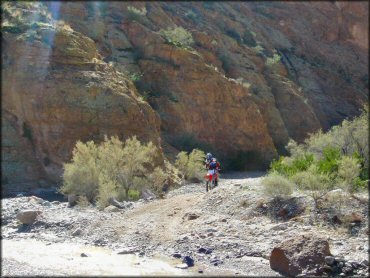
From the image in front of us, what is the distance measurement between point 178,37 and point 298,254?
26.2 meters

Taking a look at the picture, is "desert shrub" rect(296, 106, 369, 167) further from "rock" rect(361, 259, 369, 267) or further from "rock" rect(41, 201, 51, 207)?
"rock" rect(41, 201, 51, 207)

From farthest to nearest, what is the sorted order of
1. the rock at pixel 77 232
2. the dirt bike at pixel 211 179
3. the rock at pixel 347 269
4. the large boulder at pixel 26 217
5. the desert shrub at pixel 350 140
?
the desert shrub at pixel 350 140 < the dirt bike at pixel 211 179 < the large boulder at pixel 26 217 < the rock at pixel 77 232 < the rock at pixel 347 269

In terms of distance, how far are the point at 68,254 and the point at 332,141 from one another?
12.8 meters

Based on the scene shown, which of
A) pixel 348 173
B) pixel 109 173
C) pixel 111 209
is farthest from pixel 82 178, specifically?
pixel 348 173

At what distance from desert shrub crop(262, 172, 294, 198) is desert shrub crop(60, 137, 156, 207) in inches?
210

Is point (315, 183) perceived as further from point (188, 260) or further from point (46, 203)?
point (46, 203)

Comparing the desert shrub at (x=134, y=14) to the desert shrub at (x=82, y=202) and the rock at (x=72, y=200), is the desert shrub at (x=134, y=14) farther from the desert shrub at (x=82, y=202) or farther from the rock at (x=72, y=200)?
the desert shrub at (x=82, y=202)

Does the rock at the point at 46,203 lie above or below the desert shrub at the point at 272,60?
below

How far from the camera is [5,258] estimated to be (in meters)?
10.3

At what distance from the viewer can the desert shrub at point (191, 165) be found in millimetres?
23891

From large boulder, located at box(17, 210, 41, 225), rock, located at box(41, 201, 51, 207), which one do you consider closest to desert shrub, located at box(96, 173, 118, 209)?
rock, located at box(41, 201, 51, 207)

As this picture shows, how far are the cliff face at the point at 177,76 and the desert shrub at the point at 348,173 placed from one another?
29.1 ft

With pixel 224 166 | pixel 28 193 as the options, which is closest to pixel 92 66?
pixel 28 193

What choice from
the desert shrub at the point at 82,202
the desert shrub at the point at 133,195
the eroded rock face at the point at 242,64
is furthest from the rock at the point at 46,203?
the eroded rock face at the point at 242,64
